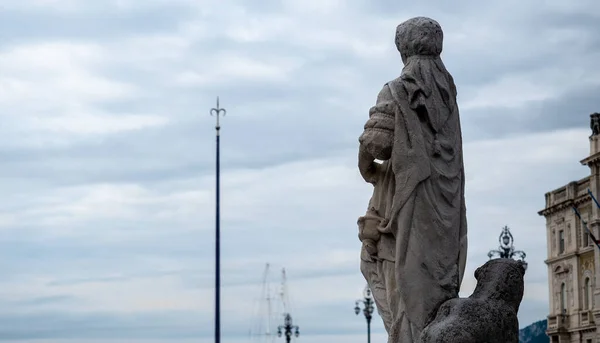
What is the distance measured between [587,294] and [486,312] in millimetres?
98423

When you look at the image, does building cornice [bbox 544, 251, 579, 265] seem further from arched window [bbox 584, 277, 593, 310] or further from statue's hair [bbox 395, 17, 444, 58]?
statue's hair [bbox 395, 17, 444, 58]

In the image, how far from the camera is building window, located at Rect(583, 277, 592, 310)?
10519 cm

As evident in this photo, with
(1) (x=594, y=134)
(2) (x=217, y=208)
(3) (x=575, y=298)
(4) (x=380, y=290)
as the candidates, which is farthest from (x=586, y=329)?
(4) (x=380, y=290)

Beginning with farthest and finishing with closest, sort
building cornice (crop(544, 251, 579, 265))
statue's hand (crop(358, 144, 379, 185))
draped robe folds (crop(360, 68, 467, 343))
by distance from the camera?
building cornice (crop(544, 251, 579, 265)) → statue's hand (crop(358, 144, 379, 185)) → draped robe folds (crop(360, 68, 467, 343))

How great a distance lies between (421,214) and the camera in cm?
1063

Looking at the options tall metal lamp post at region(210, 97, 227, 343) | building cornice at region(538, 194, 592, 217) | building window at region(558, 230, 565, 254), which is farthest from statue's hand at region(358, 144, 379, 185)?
building window at region(558, 230, 565, 254)

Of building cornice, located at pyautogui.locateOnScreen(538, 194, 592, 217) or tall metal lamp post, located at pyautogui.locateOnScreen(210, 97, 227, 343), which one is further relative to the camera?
building cornice, located at pyautogui.locateOnScreen(538, 194, 592, 217)

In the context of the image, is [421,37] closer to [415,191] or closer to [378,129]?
[378,129]

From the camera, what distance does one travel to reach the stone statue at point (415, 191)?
10.6 metres

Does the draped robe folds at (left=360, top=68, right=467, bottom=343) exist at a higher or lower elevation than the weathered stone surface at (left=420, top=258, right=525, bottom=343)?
higher

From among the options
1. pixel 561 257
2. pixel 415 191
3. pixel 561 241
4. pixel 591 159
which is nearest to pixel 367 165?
pixel 415 191

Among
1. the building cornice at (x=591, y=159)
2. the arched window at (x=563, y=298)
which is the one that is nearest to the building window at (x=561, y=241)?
the arched window at (x=563, y=298)

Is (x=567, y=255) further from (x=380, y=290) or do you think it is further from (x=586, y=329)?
(x=380, y=290)

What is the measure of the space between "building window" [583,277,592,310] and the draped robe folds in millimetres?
96359
